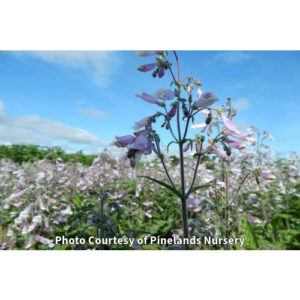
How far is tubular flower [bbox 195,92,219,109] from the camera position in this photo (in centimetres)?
140

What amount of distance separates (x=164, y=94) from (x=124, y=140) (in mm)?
292

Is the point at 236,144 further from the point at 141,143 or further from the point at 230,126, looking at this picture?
the point at 141,143

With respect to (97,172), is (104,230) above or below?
below

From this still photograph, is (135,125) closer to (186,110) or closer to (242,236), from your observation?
(186,110)

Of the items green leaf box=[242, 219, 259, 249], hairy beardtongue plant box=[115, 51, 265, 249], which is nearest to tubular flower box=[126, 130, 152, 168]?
hairy beardtongue plant box=[115, 51, 265, 249]

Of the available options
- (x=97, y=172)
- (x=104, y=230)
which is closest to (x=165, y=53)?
(x=104, y=230)

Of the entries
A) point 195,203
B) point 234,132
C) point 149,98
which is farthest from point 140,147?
point 195,203

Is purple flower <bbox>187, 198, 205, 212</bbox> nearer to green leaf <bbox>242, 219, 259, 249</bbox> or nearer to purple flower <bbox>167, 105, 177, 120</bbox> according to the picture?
green leaf <bbox>242, 219, 259, 249</bbox>

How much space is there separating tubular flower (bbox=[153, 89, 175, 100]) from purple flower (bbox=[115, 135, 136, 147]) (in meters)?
0.24

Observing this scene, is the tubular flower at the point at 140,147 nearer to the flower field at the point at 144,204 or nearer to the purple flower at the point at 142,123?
the purple flower at the point at 142,123

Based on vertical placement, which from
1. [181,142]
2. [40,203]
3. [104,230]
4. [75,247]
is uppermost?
[181,142]

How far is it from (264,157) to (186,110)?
1610 mm

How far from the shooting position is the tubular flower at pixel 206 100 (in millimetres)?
1395

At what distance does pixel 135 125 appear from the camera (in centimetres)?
146
